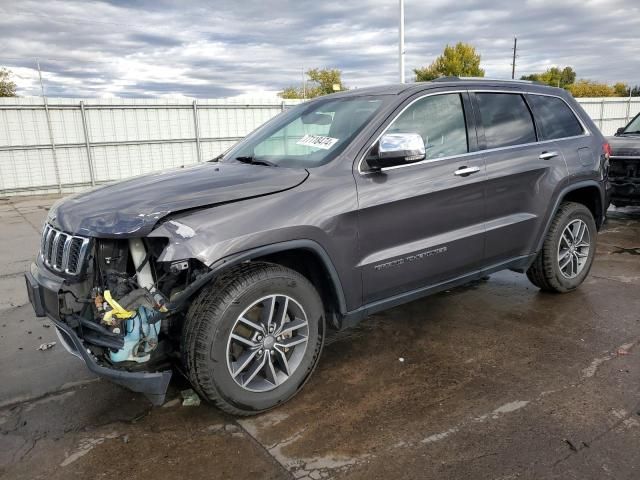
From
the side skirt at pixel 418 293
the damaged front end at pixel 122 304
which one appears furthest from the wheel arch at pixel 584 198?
the damaged front end at pixel 122 304

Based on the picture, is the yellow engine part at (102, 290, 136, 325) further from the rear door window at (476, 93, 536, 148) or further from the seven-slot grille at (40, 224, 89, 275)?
the rear door window at (476, 93, 536, 148)

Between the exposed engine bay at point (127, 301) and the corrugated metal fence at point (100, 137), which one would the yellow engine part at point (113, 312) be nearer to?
the exposed engine bay at point (127, 301)

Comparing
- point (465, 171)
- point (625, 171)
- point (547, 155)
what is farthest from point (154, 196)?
point (625, 171)

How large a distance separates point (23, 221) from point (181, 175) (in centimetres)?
873

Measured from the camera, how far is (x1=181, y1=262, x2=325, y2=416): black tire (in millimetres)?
2717

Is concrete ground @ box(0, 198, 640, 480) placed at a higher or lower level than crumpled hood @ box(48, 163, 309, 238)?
lower

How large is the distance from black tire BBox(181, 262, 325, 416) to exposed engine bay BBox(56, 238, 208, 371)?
0.15 metres

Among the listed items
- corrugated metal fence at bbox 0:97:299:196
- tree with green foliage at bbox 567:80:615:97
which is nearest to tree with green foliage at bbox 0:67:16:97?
corrugated metal fence at bbox 0:97:299:196

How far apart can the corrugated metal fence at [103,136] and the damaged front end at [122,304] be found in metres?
13.6

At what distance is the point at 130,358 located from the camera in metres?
2.72

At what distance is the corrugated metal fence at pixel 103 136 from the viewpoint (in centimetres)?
1462

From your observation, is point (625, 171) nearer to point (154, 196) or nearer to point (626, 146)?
point (626, 146)

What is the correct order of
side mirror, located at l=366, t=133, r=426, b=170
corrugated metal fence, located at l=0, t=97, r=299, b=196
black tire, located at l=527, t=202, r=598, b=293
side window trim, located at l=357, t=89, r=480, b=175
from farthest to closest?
corrugated metal fence, located at l=0, t=97, r=299, b=196, black tire, located at l=527, t=202, r=598, b=293, side window trim, located at l=357, t=89, r=480, b=175, side mirror, located at l=366, t=133, r=426, b=170

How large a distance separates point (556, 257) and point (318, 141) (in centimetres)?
256
